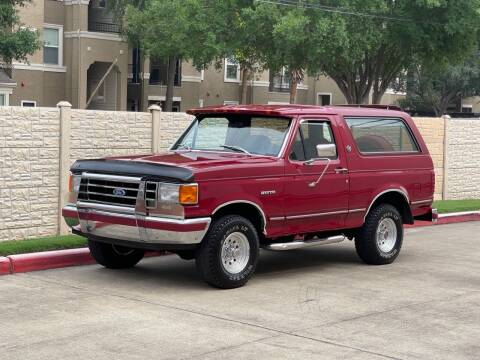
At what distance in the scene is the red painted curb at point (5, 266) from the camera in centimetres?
1002

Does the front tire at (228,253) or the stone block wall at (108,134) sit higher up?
the stone block wall at (108,134)

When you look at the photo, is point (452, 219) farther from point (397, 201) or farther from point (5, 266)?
point (5, 266)

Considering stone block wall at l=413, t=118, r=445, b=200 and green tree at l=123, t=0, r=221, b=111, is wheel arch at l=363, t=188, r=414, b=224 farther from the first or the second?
green tree at l=123, t=0, r=221, b=111

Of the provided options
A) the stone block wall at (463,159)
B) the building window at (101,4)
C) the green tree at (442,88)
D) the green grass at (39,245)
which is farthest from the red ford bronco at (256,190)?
the green tree at (442,88)

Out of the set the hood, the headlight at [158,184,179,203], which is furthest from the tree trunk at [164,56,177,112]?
the headlight at [158,184,179,203]

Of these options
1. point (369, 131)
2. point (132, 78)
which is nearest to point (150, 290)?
point (369, 131)

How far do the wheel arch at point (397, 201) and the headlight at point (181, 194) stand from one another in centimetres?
313

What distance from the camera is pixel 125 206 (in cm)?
932

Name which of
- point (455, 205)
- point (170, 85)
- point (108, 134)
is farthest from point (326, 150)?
point (170, 85)

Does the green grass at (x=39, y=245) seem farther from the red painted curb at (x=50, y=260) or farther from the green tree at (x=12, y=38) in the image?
the green tree at (x=12, y=38)

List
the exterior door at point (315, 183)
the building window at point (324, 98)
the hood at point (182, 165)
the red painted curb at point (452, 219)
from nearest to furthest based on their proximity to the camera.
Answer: the hood at point (182, 165)
the exterior door at point (315, 183)
the red painted curb at point (452, 219)
the building window at point (324, 98)

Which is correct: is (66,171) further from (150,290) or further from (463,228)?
(463,228)

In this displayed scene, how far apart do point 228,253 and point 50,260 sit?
2586 mm

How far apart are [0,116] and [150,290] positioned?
4077 mm
